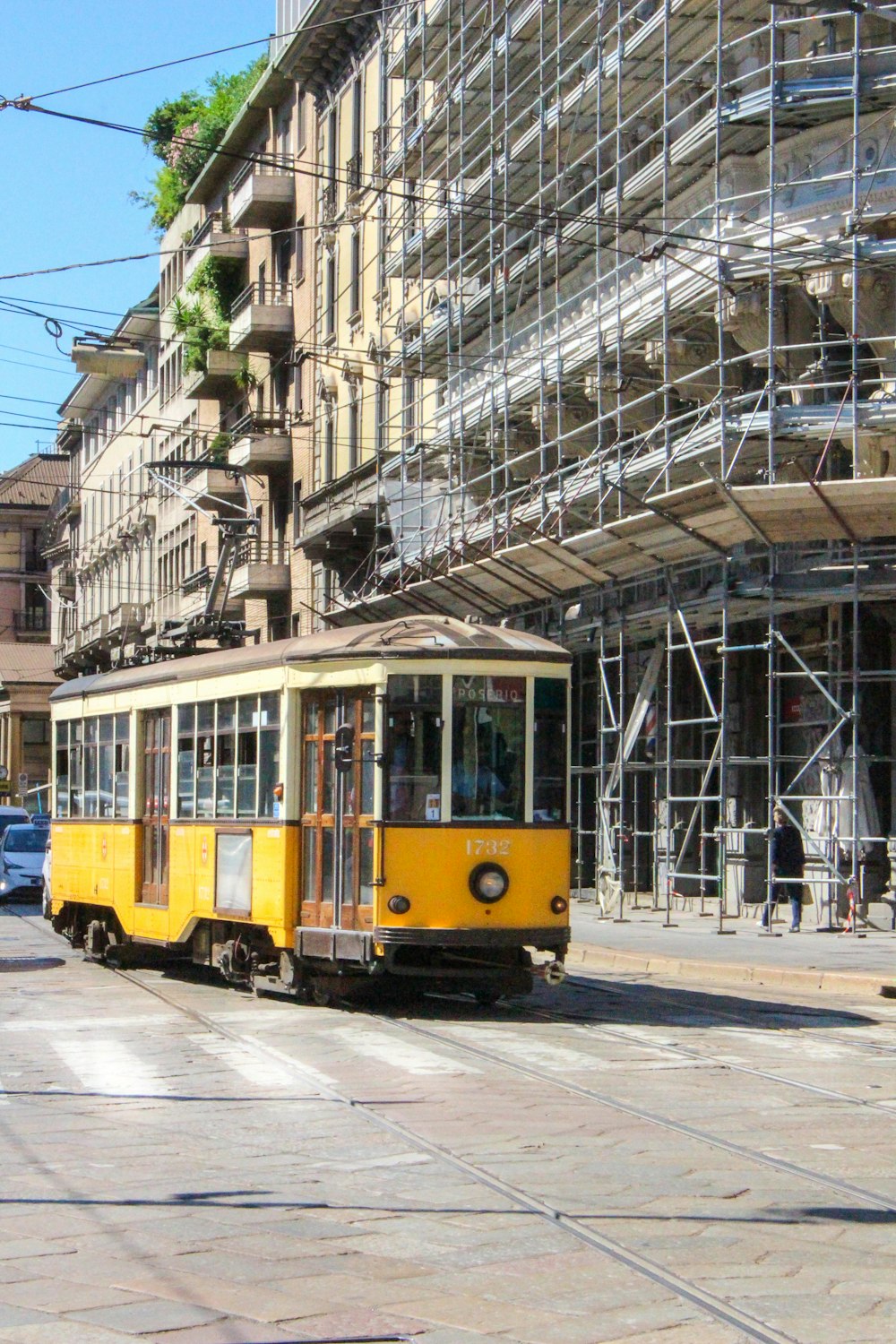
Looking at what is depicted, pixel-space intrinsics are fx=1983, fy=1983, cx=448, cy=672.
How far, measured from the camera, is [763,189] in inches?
854

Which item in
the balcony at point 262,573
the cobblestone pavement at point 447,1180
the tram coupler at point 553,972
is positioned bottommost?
the cobblestone pavement at point 447,1180

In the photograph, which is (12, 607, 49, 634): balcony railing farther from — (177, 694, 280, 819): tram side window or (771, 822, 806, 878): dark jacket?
(177, 694, 280, 819): tram side window

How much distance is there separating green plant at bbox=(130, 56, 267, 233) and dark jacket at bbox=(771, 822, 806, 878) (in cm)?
3409

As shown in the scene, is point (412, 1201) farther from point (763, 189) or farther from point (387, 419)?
point (387, 419)

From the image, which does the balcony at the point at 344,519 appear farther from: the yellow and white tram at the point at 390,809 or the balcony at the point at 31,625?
the balcony at the point at 31,625

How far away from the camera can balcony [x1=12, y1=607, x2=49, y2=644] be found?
306 feet

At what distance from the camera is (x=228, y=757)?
15.8m

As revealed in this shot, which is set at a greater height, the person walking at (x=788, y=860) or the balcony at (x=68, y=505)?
the balcony at (x=68, y=505)

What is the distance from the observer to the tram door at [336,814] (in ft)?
45.4

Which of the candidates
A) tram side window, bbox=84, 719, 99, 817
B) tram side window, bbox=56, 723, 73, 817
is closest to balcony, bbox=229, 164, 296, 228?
tram side window, bbox=56, 723, 73, 817

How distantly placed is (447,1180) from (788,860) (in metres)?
14.0

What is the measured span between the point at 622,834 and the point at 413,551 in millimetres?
9976

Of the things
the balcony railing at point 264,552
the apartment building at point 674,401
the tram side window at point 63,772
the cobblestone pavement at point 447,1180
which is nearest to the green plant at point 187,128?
the balcony railing at point 264,552

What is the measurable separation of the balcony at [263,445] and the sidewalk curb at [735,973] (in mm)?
27493
